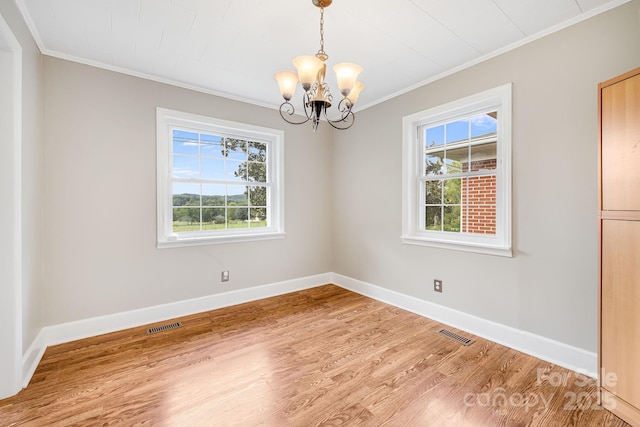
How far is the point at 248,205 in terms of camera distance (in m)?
3.66

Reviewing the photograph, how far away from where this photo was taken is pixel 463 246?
2729 millimetres

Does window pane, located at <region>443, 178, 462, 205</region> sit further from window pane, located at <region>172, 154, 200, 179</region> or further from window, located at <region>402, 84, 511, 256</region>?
window pane, located at <region>172, 154, 200, 179</region>

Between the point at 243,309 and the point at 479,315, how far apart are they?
2454 mm

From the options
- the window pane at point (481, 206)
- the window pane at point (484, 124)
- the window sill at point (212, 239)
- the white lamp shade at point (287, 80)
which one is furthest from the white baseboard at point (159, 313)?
the window pane at point (484, 124)

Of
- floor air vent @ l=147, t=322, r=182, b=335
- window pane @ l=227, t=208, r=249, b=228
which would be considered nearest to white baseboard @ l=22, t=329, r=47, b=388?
floor air vent @ l=147, t=322, r=182, b=335

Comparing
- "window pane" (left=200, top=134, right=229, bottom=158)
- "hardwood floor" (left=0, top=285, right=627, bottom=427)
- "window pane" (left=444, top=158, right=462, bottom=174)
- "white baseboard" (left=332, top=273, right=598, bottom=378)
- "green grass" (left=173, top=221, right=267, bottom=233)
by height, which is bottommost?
"hardwood floor" (left=0, top=285, right=627, bottom=427)

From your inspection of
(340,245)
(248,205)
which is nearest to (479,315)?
(340,245)

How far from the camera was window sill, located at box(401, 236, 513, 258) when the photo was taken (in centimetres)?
245

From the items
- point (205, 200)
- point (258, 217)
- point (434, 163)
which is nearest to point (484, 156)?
point (434, 163)

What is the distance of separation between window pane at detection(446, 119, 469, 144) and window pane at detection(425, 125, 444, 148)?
0.23ft

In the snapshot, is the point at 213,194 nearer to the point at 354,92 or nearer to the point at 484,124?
the point at 354,92

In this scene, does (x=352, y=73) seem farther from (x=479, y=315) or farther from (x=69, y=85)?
(x=69, y=85)

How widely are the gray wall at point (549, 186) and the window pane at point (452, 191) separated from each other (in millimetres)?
542

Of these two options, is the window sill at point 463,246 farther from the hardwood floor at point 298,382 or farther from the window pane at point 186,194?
the window pane at point 186,194
